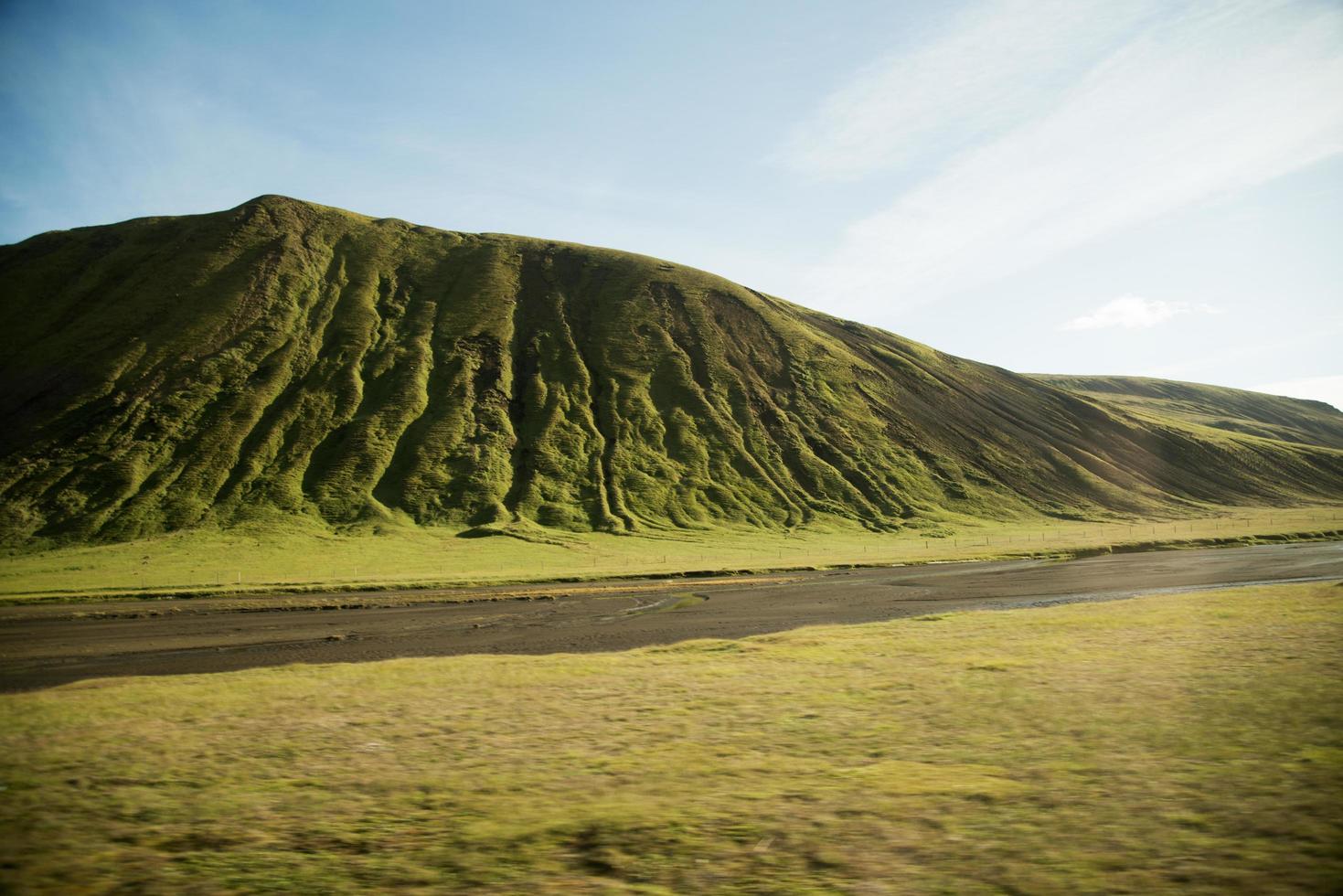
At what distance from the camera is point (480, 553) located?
3396 inches

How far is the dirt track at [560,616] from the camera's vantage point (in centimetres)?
2925

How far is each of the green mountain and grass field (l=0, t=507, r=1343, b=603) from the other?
7.66 m

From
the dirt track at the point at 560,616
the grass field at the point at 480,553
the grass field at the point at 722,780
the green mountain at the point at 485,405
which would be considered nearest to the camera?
the grass field at the point at 722,780

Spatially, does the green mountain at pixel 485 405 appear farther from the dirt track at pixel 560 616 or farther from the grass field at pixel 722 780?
the grass field at pixel 722 780

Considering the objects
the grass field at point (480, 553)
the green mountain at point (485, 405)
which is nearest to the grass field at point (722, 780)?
the grass field at point (480, 553)

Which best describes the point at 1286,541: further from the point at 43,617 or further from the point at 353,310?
the point at 353,310

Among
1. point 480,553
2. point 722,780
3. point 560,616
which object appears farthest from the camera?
point 480,553

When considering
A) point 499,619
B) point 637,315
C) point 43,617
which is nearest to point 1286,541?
point 499,619

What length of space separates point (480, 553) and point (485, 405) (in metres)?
51.8

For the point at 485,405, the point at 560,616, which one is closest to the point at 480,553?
the point at 560,616

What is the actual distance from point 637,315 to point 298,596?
11912cm

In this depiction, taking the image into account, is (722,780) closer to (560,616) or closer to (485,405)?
(560,616)

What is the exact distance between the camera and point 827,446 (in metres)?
137

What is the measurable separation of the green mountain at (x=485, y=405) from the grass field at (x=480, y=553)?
766cm
